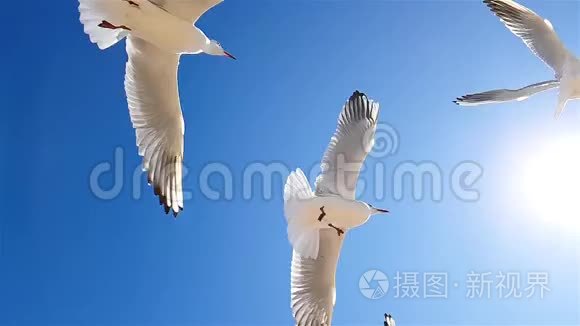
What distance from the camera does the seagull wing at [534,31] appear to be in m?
4.39

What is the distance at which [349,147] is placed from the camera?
4582 millimetres

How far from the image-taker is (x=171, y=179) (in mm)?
4121

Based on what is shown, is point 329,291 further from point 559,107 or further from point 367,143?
point 559,107

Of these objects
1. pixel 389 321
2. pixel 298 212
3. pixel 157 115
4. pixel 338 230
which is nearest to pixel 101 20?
pixel 157 115

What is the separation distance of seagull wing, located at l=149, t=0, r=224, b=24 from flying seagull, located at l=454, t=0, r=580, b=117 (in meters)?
1.40

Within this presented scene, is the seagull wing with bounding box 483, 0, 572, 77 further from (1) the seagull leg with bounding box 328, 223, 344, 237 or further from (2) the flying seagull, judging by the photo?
(1) the seagull leg with bounding box 328, 223, 344, 237

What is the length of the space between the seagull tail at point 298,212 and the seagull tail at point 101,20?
1.09 m

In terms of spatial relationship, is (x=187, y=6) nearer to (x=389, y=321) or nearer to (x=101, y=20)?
(x=101, y=20)

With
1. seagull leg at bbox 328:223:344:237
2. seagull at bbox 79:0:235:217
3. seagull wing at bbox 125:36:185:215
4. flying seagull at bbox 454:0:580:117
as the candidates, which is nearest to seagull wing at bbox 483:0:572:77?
flying seagull at bbox 454:0:580:117

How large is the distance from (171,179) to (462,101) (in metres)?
1.49

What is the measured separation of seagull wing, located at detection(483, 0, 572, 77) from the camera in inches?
173

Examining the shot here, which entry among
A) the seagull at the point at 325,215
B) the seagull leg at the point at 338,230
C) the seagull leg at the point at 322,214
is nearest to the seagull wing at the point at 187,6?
the seagull at the point at 325,215

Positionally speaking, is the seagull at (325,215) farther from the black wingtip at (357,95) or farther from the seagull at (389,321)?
the seagull at (389,321)

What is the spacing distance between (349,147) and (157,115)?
108 centimetres
